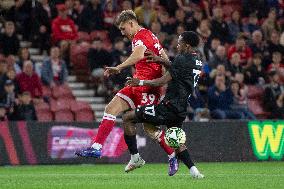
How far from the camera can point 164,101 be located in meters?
13.6

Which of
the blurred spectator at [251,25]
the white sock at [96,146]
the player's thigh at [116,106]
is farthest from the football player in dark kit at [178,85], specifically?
the blurred spectator at [251,25]

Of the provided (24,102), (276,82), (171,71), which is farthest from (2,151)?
(276,82)

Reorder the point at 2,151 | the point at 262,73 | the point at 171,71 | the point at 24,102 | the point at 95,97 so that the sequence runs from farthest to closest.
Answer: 1. the point at 262,73
2. the point at 95,97
3. the point at 24,102
4. the point at 2,151
5. the point at 171,71

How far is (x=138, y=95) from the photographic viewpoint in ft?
46.0

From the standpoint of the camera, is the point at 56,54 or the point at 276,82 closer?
the point at 56,54

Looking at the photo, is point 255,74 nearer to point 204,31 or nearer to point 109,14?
point 204,31

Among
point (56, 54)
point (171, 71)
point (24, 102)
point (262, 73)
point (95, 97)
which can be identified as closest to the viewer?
point (171, 71)

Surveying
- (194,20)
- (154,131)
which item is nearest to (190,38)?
(154,131)

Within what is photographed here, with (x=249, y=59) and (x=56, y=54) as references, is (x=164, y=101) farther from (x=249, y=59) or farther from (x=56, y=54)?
(x=249, y=59)

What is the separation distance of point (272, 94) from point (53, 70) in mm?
5958

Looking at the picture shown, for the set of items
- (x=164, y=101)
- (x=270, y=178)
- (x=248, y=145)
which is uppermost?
(x=164, y=101)

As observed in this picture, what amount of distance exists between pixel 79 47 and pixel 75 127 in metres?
3.81

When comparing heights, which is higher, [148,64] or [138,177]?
[148,64]

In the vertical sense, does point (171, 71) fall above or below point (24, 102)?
above
